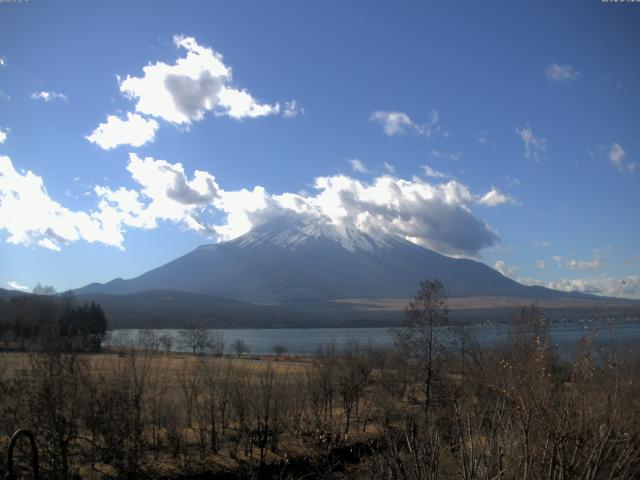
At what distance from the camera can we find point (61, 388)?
1584 centimetres

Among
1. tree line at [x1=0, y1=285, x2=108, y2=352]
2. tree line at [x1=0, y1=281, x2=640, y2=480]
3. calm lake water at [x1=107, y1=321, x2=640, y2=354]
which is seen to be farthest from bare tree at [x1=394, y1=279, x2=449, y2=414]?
tree line at [x1=0, y1=285, x2=108, y2=352]

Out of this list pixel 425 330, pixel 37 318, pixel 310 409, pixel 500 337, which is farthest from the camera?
pixel 37 318

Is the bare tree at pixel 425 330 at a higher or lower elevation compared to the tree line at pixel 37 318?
higher

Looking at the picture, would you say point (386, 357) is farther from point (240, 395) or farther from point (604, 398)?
point (604, 398)

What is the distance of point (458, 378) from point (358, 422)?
6.96 metres

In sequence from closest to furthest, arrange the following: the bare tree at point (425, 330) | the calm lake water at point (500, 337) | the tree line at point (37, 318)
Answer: the calm lake water at point (500, 337), the bare tree at point (425, 330), the tree line at point (37, 318)

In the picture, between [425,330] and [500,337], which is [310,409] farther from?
[500,337]

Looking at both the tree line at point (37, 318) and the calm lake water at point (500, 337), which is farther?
the tree line at point (37, 318)

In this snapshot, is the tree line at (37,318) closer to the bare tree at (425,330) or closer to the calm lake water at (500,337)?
the calm lake water at (500,337)

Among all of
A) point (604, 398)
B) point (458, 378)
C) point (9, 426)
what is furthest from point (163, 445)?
point (604, 398)

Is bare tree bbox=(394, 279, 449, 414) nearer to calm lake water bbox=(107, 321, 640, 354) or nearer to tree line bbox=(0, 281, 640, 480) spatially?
tree line bbox=(0, 281, 640, 480)

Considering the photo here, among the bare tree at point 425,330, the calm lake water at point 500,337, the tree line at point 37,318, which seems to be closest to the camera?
the calm lake water at point 500,337

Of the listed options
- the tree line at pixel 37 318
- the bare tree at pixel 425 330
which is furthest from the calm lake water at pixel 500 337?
the bare tree at pixel 425 330

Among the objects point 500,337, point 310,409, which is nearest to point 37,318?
point 310,409
